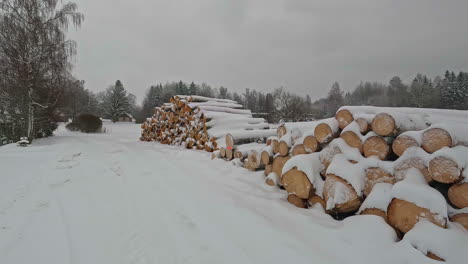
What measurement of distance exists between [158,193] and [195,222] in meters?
1.17

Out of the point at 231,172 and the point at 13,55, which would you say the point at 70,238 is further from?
the point at 13,55

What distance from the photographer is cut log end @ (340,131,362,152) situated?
2669 millimetres

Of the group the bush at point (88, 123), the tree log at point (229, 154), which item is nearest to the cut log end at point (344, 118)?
the tree log at point (229, 154)

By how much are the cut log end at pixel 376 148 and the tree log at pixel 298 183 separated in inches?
31.3

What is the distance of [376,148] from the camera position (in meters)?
2.51

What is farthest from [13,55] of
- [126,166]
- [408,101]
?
[408,101]

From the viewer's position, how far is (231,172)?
4449 mm

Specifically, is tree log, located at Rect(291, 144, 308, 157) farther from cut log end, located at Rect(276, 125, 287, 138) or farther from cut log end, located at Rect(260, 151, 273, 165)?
cut log end, located at Rect(260, 151, 273, 165)

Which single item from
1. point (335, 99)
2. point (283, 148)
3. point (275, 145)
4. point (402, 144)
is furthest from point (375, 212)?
point (335, 99)

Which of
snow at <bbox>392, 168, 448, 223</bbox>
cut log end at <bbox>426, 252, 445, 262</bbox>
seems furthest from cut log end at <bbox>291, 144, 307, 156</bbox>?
cut log end at <bbox>426, 252, 445, 262</bbox>

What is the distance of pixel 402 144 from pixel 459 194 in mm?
620

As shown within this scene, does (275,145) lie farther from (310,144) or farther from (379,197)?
(379,197)

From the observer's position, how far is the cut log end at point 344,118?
2.88 m

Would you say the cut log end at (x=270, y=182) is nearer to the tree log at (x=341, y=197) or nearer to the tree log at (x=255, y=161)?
the tree log at (x=255, y=161)
